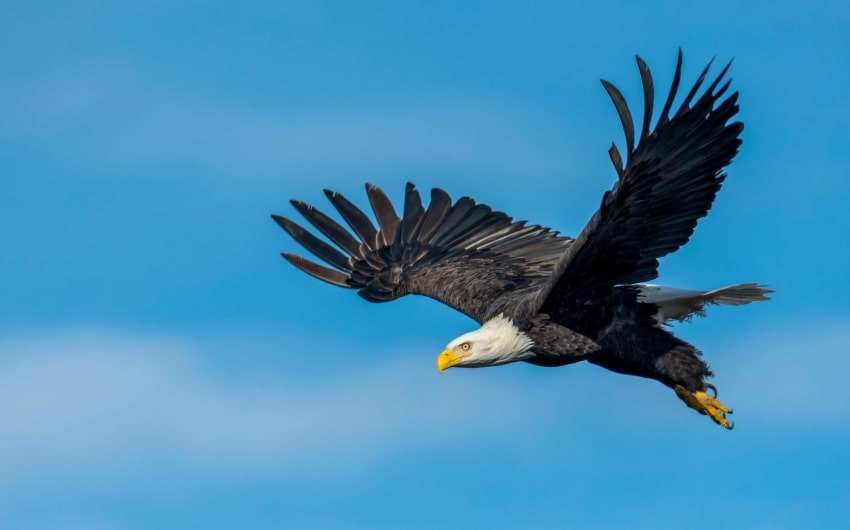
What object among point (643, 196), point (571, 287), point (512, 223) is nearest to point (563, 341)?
point (571, 287)

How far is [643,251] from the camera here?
1220 cm

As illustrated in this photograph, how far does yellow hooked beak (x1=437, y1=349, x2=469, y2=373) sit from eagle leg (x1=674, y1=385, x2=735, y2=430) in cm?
193

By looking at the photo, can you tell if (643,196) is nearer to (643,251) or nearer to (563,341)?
(643,251)

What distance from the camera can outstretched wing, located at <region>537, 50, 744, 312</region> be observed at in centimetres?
1144

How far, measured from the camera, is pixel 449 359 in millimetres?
12883

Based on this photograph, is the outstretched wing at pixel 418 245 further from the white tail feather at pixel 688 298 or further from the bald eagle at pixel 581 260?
the white tail feather at pixel 688 298

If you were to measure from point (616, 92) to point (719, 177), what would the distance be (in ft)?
4.04

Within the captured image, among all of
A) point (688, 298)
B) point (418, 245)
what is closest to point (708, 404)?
point (688, 298)

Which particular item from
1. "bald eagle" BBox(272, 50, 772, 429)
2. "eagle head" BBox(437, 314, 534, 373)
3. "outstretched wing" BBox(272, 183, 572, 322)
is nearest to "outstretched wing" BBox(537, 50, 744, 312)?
"bald eagle" BBox(272, 50, 772, 429)

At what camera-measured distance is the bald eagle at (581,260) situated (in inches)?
454

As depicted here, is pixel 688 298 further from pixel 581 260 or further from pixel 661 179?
pixel 661 179

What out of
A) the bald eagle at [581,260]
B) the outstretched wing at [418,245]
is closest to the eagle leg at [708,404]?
the bald eagle at [581,260]

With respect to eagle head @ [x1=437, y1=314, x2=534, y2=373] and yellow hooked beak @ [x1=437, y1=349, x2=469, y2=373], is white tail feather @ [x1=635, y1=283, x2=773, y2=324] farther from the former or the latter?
yellow hooked beak @ [x1=437, y1=349, x2=469, y2=373]

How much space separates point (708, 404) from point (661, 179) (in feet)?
8.15
